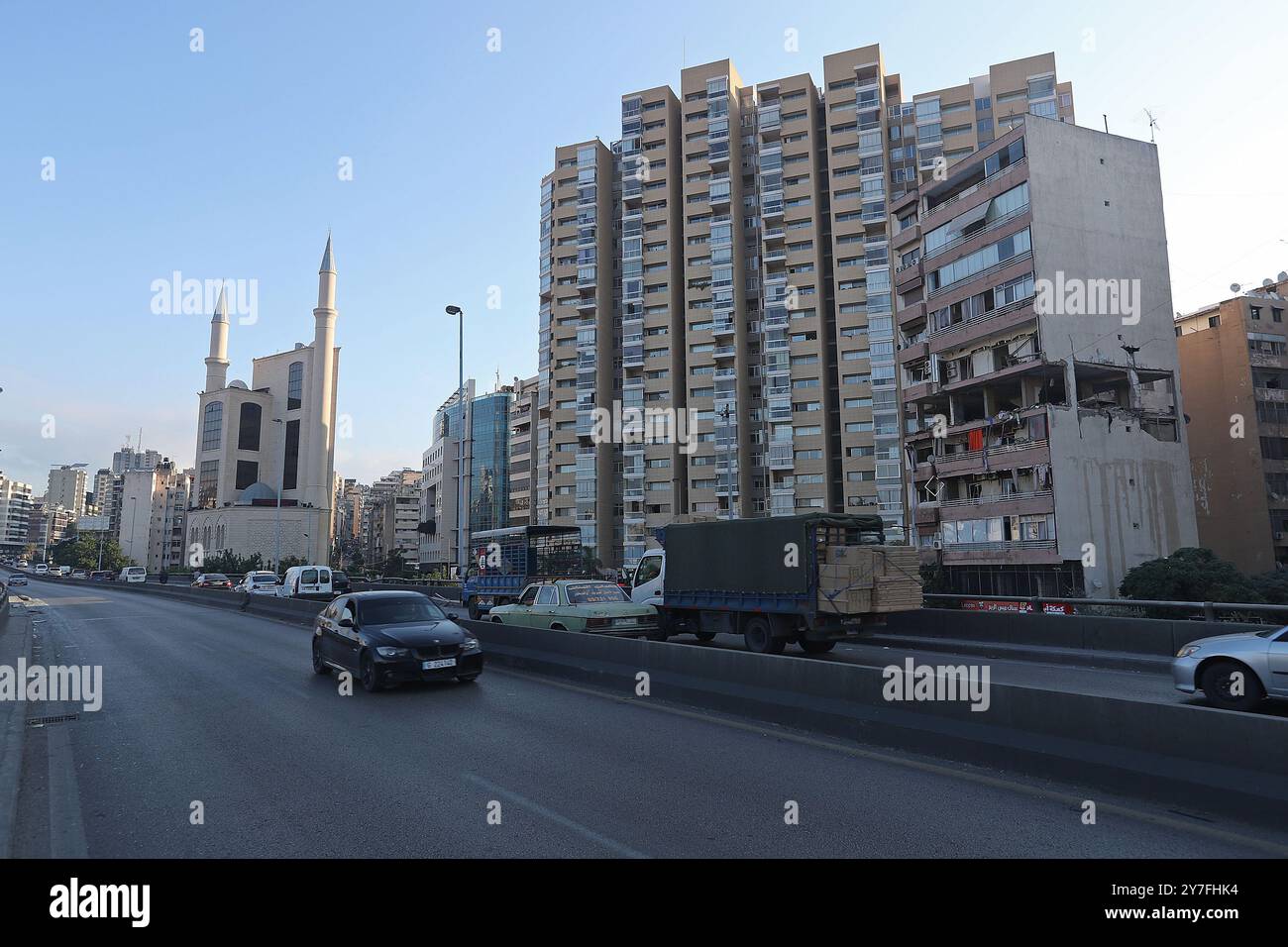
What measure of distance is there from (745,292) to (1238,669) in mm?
68318

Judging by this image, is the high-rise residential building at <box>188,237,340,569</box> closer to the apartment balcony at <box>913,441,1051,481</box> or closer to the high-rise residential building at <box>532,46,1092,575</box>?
the high-rise residential building at <box>532,46,1092,575</box>

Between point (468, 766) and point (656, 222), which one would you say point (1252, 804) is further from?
point (656, 222)

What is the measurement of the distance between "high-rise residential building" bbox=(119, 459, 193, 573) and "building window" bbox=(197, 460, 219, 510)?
106 ft

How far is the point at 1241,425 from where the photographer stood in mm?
54906

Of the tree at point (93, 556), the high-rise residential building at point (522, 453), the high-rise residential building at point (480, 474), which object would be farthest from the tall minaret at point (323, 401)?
the tree at point (93, 556)

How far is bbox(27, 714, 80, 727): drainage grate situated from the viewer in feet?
30.8

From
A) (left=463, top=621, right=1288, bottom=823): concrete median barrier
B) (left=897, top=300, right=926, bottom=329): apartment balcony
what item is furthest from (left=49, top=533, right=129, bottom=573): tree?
(left=463, top=621, right=1288, bottom=823): concrete median barrier

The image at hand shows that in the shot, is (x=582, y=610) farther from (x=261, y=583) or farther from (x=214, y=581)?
(x=214, y=581)

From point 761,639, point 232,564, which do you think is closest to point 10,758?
point 761,639

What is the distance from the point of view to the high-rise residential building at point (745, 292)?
65.4 metres

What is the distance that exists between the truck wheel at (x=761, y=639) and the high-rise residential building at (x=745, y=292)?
45.9m

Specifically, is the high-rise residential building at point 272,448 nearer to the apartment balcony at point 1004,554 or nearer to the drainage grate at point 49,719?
the apartment balcony at point 1004,554
